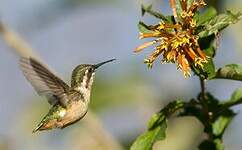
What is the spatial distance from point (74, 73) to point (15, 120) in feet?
7.88

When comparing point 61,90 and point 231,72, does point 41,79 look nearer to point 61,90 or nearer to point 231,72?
point 61,90

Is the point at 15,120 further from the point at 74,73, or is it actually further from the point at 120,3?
the point at 74,73

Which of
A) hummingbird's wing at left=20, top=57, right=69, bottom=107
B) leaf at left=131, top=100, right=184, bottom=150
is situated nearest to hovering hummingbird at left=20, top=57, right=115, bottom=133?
hummingbird's wing at left=20, top=57, right=69, bottom=107

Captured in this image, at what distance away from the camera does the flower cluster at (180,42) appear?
3137 mm

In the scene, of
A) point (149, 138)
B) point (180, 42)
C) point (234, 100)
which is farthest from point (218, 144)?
point (180, 42)

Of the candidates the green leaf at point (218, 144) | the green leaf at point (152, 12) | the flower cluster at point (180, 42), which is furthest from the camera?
the green leaf at point (218, 144)

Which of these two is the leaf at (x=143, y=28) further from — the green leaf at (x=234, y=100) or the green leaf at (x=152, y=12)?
the green leaf at (x=234, y=100)

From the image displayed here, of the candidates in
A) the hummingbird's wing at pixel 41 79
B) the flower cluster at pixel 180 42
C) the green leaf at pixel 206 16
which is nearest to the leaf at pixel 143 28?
the flower cluster at pixel 180 42

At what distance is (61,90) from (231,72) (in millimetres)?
1051

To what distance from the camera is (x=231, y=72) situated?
3238 millimetres

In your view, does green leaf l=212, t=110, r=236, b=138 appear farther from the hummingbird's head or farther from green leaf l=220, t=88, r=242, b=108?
the hummingbird's head

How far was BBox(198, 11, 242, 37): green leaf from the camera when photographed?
3186mm

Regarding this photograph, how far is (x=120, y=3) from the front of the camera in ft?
20.1

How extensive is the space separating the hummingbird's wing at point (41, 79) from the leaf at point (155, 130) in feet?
2.05
